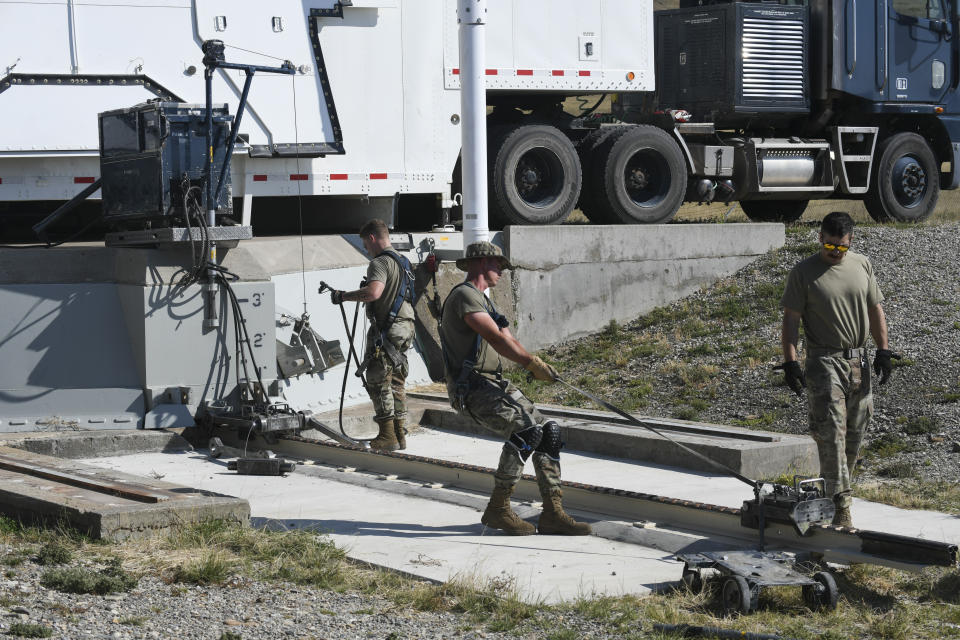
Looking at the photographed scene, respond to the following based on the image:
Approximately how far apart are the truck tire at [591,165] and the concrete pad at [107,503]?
829 centimetres

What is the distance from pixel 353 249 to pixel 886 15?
8.25 m

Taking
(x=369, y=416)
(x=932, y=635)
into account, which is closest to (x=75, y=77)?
(x=369, y=416)

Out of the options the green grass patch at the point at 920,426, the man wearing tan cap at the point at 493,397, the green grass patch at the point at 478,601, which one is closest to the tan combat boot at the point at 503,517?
the man wearing tan cap at the point at 493,397

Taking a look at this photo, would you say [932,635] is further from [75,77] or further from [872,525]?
[75,77]

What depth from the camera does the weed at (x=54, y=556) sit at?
6.17m

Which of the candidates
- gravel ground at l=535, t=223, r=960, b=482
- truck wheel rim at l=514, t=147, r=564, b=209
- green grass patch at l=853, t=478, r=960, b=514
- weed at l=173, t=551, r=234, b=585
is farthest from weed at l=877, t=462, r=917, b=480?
truck wheel rim at l=514, t=147, r=564, b=209

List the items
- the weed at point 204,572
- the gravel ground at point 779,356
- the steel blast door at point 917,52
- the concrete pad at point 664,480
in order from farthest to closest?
the steel blast door at point 917,52, the gravel ground at point 779,356, the concrete pad at point 664,480, the weed at point 204,572

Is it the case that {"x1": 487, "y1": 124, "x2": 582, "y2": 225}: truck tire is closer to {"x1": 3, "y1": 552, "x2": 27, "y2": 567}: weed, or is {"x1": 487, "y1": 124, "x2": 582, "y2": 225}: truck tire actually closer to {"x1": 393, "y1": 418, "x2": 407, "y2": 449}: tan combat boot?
{"x1": 393, "y1": 418, "x2": 407, "y2": 449}: tan combat boot

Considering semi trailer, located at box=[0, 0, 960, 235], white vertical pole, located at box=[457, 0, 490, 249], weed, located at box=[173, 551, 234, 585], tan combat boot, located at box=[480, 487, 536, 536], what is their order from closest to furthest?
weed, located at box=[173, 551, 234, 585]
tan combat boot, located at box=[480, 487, 536, 536]
semi trailer, located at box=[0, 0, 960, 235]
white vertical pole, located at box=[457, 0, 490, 249]

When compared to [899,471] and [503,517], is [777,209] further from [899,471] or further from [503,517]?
[503,517]

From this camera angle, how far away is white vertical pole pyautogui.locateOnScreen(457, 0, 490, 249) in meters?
12.0

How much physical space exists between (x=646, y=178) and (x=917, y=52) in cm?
437

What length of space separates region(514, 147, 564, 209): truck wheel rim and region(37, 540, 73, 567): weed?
9.12 metres

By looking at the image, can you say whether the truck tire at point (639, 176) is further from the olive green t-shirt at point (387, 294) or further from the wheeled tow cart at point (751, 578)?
the wheeled tow cart at point (751, 578)
